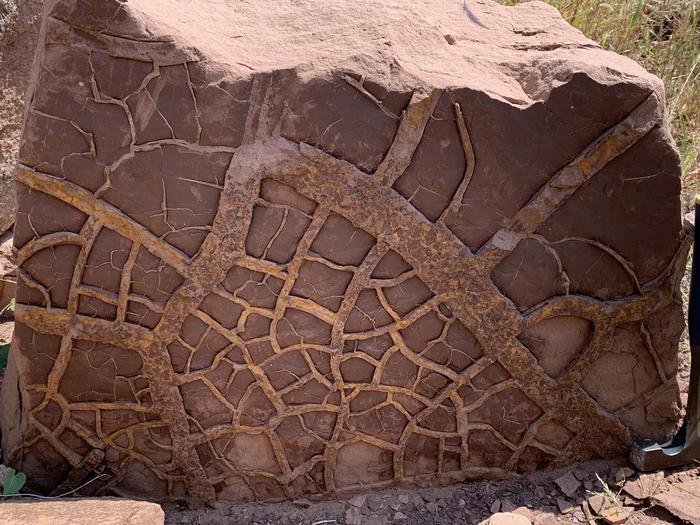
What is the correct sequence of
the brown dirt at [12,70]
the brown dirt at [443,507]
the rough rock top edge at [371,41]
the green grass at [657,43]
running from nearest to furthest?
the rough rock top edge at [371,41]
the brown dirt at [443,507]
the brown dirt at [12,70]
the green grass at [657,43]

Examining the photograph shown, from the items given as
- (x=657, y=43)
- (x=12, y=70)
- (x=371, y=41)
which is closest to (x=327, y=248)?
(x=371, y=41)

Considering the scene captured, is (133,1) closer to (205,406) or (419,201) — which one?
(419,201)

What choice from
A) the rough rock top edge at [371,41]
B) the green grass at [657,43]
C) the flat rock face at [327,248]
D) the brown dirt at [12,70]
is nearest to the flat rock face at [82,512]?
the flat rock face at [327,248]

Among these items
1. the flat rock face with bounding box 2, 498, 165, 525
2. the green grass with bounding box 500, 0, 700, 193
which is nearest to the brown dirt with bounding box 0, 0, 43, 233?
the flat rock face with bounding box 2, 498, 165, 525

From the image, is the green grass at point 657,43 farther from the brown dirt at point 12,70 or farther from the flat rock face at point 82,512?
the flat rock face at point 82,512

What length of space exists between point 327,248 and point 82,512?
0.97m

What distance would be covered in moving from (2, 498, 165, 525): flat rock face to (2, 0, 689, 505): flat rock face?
0.73ft

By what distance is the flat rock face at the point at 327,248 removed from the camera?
2148 mm

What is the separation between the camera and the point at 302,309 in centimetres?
231

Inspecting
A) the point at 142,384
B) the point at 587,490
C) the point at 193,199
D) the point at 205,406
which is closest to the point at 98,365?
the point at 142,384

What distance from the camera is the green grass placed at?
4.07 meters

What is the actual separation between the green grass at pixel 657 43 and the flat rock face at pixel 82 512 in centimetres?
307

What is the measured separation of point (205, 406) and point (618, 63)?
5.08 feet

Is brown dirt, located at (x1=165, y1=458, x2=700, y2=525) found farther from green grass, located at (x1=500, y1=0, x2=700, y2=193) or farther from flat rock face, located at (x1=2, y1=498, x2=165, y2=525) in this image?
green grass, located at (x1=500, y1=0, x2=700, y2=193)
